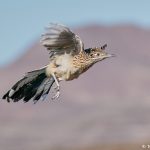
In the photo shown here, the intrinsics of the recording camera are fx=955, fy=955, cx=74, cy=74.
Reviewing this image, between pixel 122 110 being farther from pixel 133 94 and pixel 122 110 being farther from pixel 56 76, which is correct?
pixel 56 76

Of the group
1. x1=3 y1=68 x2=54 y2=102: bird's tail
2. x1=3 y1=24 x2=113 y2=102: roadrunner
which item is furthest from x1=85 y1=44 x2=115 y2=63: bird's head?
x1=3 y1=68 x2=54 y2=102: bird's tail

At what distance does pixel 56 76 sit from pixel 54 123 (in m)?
77.5

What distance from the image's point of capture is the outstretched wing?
11.0m

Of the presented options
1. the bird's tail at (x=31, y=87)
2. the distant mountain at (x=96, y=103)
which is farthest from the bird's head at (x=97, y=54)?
the distant mountain at (x=96, y=103)

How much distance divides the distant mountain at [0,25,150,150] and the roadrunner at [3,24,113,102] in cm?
5934

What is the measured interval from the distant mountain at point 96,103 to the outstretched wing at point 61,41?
59.8 m

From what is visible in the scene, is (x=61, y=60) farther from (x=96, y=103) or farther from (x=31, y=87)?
(x=96, y=103)

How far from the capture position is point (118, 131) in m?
72.9

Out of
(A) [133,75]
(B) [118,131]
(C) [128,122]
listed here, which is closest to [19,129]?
(C) [128,122]

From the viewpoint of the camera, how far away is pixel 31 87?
11.8m

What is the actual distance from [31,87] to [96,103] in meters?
88.8

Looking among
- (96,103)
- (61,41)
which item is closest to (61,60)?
(61,41)

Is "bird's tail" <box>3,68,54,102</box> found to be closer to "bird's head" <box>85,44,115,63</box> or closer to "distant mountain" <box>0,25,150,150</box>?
"bird's head" <box>85,44,115,63</box>

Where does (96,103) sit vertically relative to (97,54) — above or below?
A: below
